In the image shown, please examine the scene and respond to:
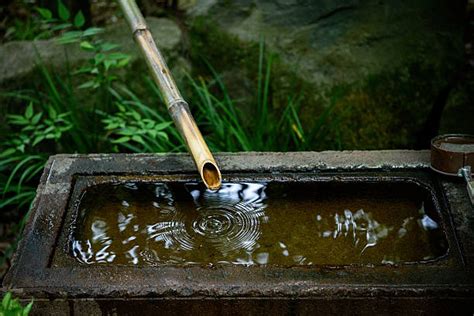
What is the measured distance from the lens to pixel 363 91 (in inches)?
162

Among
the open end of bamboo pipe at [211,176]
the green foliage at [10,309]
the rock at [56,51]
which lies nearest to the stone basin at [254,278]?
the open end of bamboo pipe at [211,176]

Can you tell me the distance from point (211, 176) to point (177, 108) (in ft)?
1.05

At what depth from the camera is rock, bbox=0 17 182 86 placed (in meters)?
4.19

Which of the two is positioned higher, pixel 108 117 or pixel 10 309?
pixel 10 309

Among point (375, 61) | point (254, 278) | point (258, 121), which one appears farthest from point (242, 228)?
point (375, 61)

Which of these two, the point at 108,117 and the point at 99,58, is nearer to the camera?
the point at 99,58

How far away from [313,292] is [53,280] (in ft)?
2.69

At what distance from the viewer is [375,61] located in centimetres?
412

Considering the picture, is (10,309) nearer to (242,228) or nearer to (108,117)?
(242,228)

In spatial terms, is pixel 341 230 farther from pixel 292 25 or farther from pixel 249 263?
pixel 292 25

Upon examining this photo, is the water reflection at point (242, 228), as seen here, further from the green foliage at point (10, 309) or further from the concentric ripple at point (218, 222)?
the green foliage at point (10, 309)

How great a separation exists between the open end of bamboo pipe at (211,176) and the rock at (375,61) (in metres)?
1.43

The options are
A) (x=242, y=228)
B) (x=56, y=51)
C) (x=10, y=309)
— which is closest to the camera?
(x=10, y=309)

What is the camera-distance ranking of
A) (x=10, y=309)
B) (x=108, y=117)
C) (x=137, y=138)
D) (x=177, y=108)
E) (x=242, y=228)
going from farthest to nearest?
(x=108, y=117)
(x=137, y=138)
(x=177, y=108)
(x=242, y=228)
(x=10, y=309)
